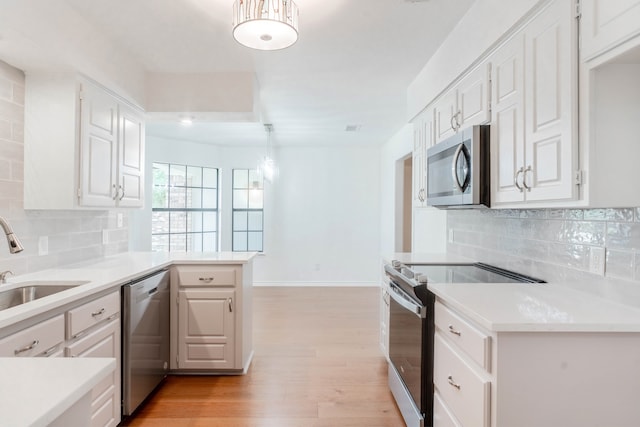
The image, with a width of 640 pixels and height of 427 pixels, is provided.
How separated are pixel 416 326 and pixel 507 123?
1.12 m

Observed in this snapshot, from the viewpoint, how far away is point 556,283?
5.80ft

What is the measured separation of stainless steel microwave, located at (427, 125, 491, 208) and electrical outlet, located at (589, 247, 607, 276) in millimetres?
513

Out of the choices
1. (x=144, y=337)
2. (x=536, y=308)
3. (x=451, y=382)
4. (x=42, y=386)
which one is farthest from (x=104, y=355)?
(x=536, y=308)

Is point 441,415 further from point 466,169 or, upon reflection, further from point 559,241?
point 466,169

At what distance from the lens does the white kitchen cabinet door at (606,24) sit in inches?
41.1

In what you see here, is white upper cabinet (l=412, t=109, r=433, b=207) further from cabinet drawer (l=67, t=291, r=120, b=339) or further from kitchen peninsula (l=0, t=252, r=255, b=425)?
cabinet drawer (l=67, t=291, r=120, b=339)

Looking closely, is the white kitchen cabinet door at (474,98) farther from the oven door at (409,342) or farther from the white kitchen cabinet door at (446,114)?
the oven door at (409,342)

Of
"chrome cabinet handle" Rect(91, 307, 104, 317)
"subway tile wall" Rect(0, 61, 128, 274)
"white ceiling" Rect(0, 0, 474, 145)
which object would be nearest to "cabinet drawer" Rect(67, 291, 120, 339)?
"chrome cabinet handle" Rect(91, 307, 104, 317)

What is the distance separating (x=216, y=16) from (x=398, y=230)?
3.94 metres

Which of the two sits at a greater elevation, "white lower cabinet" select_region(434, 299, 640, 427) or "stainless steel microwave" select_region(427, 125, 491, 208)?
"stainless steel microwave" select_region(427, 125, 491, 208)

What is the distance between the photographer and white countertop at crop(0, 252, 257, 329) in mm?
1463

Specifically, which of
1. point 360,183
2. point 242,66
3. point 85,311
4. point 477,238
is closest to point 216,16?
point 242,66

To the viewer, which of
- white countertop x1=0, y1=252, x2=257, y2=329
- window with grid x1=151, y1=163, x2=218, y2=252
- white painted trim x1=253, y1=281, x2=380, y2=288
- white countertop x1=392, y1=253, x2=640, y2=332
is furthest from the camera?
white painted trim x1=253, y1=281, x2=380, y2=288

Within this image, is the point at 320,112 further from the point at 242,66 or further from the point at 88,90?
the point at 88,90
